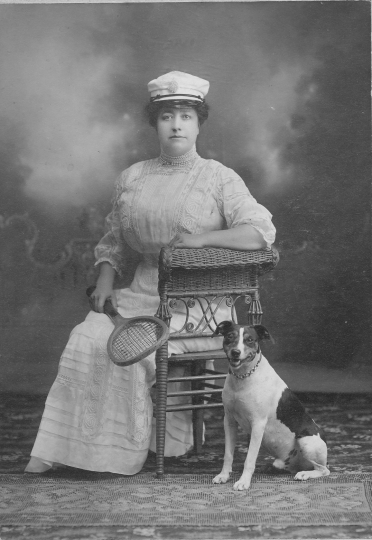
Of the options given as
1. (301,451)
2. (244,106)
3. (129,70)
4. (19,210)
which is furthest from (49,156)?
(301,451)

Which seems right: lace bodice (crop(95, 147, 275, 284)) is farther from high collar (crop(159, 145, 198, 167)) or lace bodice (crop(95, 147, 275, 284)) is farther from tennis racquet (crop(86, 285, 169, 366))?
tennis racquet (crop(86, 285, 169, 366))

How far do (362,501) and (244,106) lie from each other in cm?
282

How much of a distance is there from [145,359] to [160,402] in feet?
0.66

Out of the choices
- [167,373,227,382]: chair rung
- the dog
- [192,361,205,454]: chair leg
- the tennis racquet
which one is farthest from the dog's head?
[192,361,205,454]: chair leg

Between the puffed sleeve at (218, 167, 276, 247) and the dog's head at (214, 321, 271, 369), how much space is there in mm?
559

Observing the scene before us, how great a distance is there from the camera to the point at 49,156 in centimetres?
513

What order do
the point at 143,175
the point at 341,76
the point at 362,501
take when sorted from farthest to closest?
the point at 341,76 < the point at 143,175 < the point at 362,501

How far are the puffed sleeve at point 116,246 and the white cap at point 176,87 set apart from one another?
0.46 meters

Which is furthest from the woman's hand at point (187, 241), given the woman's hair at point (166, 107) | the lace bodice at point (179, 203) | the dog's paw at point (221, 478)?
the dog's paw at point (221, 478)

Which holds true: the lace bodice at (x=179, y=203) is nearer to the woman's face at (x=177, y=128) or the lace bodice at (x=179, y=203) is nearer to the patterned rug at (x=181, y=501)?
the woman's face at (x=177, y=128)

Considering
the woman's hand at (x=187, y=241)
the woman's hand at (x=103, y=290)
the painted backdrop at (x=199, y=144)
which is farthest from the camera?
the painted backdrop at (x=199, y=144)

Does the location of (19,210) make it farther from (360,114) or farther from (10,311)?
(360,114)

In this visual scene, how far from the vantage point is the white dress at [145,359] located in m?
3.44

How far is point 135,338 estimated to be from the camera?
11.3 feet
